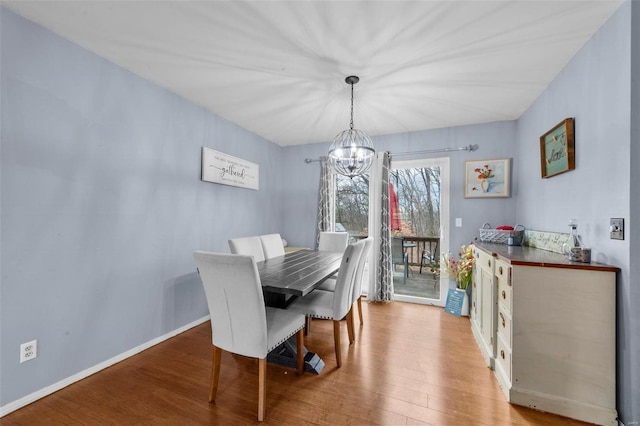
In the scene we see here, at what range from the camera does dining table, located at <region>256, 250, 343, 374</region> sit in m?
1.75

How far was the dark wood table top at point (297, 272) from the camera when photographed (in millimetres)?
1734

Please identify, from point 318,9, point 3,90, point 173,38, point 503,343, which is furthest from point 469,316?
point 3,90

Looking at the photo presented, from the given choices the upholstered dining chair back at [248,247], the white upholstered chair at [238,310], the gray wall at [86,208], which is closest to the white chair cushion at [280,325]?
the white upholstered chair at [238,310]

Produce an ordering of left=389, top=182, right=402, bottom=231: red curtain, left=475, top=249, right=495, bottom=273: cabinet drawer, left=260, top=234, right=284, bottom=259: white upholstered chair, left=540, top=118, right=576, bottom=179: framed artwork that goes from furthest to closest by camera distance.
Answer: left=389, top=182, right=402, bottom=231: red curtain
left=260, top=234, right=284, bottom=259: white upholstered chair
left=475, top=249, right=495, bottom=273: cabinet drawer
left=540, top=118, right=576, bottom=179: framed artwork

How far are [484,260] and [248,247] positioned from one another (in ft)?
7.38

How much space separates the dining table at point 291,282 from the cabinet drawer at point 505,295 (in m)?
1.24

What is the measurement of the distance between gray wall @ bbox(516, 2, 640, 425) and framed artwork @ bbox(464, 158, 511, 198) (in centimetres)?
103

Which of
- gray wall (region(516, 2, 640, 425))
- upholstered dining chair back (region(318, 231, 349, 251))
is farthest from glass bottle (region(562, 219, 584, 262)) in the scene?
upholstered dining chair back (region(318, 231, 349, 251))

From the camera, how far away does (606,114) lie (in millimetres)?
1649

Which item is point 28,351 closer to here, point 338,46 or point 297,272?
point 297,272

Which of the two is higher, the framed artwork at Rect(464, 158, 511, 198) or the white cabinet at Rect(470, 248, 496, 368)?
the framed artwork at Rect(464, 158, 511, 198)

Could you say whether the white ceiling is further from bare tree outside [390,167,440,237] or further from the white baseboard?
the white baseboard

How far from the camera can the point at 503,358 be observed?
194 cm

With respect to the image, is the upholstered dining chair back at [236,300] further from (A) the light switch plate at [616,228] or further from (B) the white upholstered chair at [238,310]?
(A) the light switch plate at [616,228]
